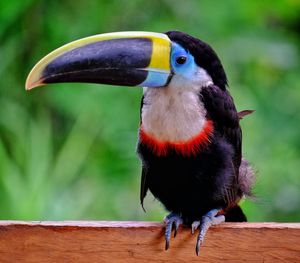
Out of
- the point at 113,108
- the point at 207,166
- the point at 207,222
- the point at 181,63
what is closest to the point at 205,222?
the point at 207,222

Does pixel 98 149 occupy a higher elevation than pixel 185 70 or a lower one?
lower

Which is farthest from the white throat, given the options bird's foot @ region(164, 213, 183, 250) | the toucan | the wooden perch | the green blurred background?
the green blurred background

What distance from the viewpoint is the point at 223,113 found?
216 centimetres

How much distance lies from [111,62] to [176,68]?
18cm

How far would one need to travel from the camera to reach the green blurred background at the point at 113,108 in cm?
335

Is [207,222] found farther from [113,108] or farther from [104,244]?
[113,108]

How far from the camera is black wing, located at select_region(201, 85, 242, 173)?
2143mm

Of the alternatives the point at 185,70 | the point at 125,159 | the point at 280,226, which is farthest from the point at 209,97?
the point at 125,159

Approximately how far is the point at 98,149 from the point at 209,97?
4.63ft

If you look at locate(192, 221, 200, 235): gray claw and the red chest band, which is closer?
locate(192, 221, 200, 235): gray claw

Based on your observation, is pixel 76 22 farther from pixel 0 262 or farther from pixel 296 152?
pixel 0 262

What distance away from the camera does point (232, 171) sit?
222 centimetres

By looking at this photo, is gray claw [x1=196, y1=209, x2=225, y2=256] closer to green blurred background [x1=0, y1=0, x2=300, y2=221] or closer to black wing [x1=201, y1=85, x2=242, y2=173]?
black wing [x1=201, y1=85, x2=242, y2=173]

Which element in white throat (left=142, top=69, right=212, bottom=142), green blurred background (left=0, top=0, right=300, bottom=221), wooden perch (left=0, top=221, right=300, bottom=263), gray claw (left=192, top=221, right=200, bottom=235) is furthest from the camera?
green blurred background (left=0, top=0, right=300, bottom=221)
